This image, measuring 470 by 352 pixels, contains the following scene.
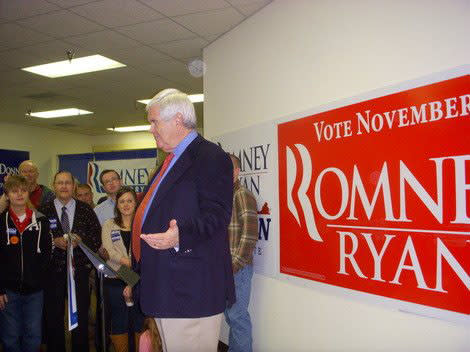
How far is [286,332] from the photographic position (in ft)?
8.71

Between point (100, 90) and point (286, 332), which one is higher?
point (100, 90)

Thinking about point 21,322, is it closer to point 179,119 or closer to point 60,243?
point 60,243

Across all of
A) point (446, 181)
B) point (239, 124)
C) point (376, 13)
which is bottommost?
point (446, 181)

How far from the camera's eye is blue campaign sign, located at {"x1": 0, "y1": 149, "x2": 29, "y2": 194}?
7.43 metres

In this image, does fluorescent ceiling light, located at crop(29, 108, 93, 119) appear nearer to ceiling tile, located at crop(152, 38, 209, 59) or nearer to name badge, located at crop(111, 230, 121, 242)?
ceiling tile, located at crop(152, 38, 209, 59)

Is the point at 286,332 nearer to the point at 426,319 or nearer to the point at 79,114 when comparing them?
the point at 426,319

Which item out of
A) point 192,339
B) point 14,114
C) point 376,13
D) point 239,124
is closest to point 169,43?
point 239,124

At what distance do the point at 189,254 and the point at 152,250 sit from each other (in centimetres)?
13

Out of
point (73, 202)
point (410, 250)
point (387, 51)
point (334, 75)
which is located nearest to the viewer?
point (410, 250)

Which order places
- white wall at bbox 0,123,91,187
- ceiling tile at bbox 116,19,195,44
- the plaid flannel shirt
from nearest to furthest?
1. the plaid flannel shirt
2. ceiling tile at bbox 116,19,195,44
3. white wall at bbox 0,123,91,187

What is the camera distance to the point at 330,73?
2.31 meters

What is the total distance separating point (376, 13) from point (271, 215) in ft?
4.66

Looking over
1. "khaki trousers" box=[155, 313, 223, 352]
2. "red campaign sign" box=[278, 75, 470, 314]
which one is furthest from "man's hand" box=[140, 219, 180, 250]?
"red campaign sign" box=[278, 75, 470, 314]

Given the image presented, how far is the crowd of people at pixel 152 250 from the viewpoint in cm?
127
